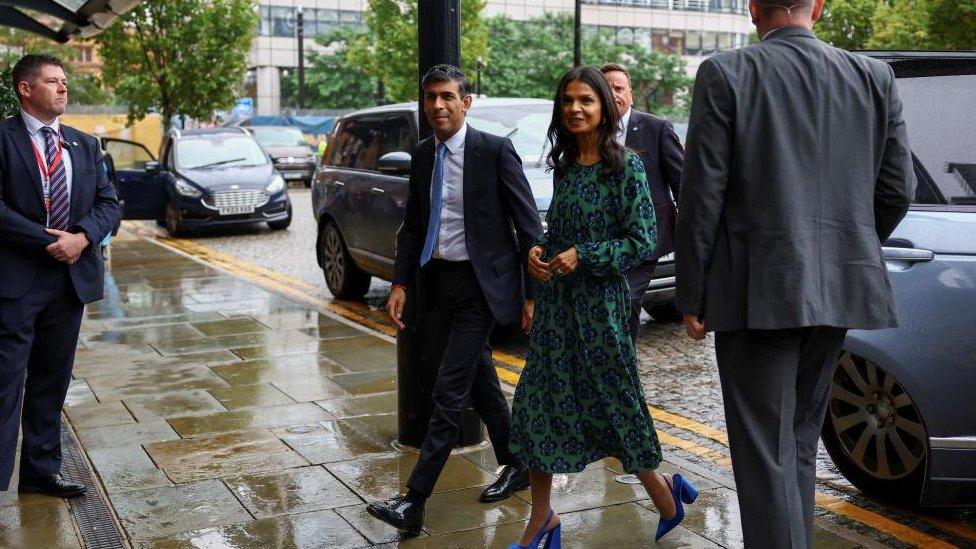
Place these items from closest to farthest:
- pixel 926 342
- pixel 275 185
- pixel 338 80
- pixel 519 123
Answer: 1. pixel 926 342
2. pixel 519 123
3. pixel 275 185
4. pixel 338 80

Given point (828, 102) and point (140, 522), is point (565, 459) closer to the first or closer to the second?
point (828, 102)

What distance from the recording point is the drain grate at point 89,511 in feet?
14.7

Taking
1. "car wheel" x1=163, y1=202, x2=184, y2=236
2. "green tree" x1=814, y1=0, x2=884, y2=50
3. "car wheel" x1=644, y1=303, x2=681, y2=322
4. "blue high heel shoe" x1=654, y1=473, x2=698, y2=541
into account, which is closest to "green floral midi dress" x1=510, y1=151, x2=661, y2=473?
"blue high heel shoe" x1=654, y1=473, x2=698, y2=541

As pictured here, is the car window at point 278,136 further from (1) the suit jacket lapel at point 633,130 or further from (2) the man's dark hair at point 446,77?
A: (2) the man's dark hair at point 446,77

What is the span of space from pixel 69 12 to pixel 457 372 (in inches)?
302

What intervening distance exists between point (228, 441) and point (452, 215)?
6.58ft

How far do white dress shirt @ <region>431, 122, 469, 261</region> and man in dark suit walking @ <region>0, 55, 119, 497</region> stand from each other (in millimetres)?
1502

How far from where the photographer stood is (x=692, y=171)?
3225 mm

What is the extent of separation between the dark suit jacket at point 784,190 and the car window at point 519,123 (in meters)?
5.85

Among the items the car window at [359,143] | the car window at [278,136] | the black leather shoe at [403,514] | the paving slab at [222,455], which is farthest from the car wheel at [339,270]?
the car window at [278,136]

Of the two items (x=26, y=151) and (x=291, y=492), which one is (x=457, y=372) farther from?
(x=26, y=151)

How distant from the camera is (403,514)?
4391mm

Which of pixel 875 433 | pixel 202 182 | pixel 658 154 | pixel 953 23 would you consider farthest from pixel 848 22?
pixel 875 433

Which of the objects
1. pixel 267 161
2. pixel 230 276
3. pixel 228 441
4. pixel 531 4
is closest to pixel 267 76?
pixel 531 4
